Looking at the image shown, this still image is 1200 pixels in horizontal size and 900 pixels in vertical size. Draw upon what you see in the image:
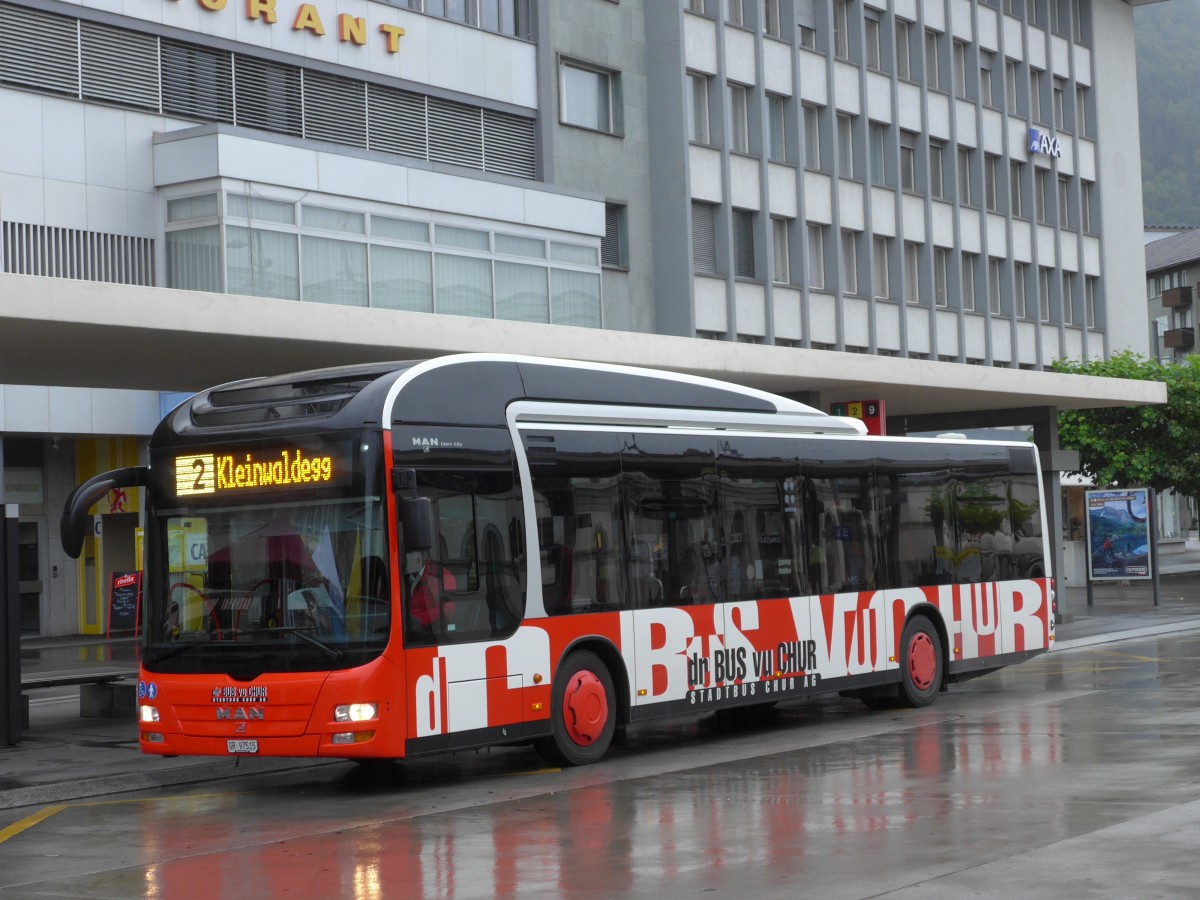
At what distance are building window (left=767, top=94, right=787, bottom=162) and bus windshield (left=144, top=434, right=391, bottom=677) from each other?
3531cm

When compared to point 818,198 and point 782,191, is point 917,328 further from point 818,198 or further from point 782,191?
point 782,191

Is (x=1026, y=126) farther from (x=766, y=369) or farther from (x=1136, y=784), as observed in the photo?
(x=1136, y=784)

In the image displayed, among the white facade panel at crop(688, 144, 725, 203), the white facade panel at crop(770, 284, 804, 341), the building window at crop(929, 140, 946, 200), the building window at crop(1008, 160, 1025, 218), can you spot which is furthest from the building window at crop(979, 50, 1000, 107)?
the white facade panel at crop(688, 144, 725, 203)

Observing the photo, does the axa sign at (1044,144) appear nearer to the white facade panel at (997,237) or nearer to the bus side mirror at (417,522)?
the white facade panel at (997,237)

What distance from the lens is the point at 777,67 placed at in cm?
4631

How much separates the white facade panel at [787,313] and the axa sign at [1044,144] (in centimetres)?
1322

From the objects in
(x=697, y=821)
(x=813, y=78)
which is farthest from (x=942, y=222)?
(x=697, y=821)

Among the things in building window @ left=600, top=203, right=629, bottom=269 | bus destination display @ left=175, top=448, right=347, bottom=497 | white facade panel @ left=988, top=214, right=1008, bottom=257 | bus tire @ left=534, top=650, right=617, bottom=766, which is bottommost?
bus tire @ left=534, top=650, right=617, bottom=766

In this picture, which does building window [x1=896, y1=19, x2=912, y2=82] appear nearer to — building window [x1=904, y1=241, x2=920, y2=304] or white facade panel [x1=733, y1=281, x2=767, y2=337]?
building window [x1=904, y1=241, x2=920, y2=304]

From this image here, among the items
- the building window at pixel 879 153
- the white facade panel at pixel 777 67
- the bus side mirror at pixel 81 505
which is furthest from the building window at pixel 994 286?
the bus side mirror at pixel 81 505

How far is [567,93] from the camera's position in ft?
136

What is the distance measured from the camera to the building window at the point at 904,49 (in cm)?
5103

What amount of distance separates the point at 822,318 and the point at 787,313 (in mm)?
1624

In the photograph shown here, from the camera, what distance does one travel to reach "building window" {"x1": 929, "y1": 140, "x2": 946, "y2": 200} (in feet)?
171
